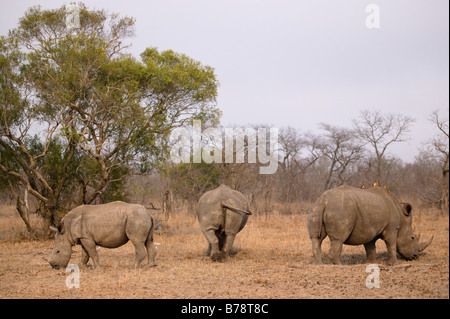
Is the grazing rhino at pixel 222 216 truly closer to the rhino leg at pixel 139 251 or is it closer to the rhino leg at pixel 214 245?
the rhino leg at pixel 214 245

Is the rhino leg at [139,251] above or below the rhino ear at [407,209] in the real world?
below

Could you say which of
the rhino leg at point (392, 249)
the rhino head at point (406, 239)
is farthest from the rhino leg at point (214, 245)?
the rhino head at point (406, 239)

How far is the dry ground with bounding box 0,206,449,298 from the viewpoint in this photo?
26.0ft

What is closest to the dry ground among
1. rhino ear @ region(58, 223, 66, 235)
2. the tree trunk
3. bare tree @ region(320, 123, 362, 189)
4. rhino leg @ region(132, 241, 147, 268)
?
rhino leg @ region(132, 241, 147, 268)

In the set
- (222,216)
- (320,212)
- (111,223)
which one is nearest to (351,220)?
(320,212)

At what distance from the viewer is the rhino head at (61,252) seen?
37.3 ft

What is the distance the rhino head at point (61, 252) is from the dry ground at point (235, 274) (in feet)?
0.78

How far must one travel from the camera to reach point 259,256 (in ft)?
43.9

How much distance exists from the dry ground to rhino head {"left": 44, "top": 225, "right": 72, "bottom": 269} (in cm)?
24

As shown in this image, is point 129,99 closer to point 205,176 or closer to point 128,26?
point 128,26

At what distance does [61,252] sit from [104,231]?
120 cm

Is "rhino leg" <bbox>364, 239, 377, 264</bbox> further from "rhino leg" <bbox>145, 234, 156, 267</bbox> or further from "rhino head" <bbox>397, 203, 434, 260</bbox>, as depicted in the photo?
"rhino leg" <bbox>145, 234, 156, 267</bbox>

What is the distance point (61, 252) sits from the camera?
1143 cm
